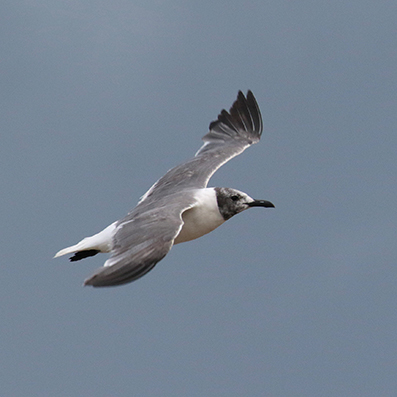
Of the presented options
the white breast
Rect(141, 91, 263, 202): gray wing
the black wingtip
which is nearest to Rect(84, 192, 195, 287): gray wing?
the white breast

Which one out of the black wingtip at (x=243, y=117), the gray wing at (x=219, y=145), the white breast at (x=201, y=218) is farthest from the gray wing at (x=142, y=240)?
the black wingtip at (x=243, y=117)

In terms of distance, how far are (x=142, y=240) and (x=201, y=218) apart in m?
2.00

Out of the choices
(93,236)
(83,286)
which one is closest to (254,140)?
(93,236)

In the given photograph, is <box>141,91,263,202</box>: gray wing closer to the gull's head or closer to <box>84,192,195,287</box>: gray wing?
the gull's head

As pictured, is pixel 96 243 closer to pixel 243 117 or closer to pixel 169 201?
pixel 169 201

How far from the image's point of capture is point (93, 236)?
1100cm

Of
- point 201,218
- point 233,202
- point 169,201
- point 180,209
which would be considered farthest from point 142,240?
point 233,202

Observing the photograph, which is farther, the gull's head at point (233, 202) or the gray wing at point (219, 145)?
the gray wing at point (219, 145)

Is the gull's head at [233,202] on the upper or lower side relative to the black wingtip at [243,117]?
lower

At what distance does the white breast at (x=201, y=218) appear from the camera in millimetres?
10961

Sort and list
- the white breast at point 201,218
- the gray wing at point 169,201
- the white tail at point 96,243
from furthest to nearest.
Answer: the white breast at point 201,218, the white tail at point 96,243, the gray wing at point 169,201

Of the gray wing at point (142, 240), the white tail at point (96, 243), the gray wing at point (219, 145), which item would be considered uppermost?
Result: the gray wing at point (219, 145)

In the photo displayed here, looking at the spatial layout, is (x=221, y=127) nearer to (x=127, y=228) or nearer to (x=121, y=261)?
(x=127, y=228)

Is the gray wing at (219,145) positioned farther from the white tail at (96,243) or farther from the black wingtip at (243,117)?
the white tail at (96,243)
